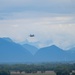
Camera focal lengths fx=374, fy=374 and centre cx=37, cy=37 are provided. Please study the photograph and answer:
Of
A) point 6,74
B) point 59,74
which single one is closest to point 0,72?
point 6,74

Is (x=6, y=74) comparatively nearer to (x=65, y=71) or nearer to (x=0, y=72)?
(x=0, y=72)

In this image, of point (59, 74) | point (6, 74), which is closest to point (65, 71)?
point (59, 74)

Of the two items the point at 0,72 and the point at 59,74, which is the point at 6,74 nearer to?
the point at 0,72

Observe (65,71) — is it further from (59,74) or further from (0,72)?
(0,72)

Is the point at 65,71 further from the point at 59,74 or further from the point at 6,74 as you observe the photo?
the point at 6,74
